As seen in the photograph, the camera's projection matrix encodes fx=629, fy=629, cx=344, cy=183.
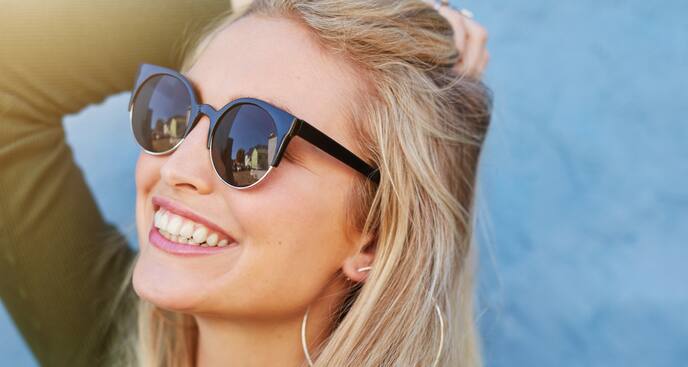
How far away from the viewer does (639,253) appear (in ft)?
8.57

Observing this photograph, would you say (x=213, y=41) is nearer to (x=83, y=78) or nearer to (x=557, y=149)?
(x=83, y=78)

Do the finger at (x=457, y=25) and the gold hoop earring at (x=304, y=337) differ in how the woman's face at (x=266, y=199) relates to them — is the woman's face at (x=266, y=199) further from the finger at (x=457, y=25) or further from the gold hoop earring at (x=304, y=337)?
the finger at (x=457, y=25)

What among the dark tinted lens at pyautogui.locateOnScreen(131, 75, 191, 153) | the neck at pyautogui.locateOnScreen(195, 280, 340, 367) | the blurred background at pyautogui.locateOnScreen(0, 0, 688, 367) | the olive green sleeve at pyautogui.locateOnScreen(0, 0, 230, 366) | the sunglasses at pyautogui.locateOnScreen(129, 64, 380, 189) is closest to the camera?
the sunglasses at pyautogui.locateOnScreen(129, 64, 380, 189)

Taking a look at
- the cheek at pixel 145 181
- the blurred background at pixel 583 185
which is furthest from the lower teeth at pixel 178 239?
the blurred background at pixel 583 185

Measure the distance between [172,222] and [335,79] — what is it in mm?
572

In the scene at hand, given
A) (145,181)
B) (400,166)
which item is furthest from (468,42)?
(145,181)

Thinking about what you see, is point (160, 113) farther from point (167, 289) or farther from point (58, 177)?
point (58, 177)

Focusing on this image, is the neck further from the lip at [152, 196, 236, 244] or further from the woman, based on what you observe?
the lip at [152, 196, 236, 244]

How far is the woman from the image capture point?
1.60 metres

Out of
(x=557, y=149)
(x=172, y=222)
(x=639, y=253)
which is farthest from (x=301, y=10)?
(x=639, y=253)

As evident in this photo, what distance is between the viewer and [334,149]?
5.29 ft

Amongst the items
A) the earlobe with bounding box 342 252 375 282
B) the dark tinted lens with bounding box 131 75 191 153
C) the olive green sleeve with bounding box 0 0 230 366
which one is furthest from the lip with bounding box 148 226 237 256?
the olive green sleeve with bounding box 0 0 230 366

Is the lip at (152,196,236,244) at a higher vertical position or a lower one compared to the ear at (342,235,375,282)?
higher

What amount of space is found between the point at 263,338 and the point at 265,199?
1.60 ft
